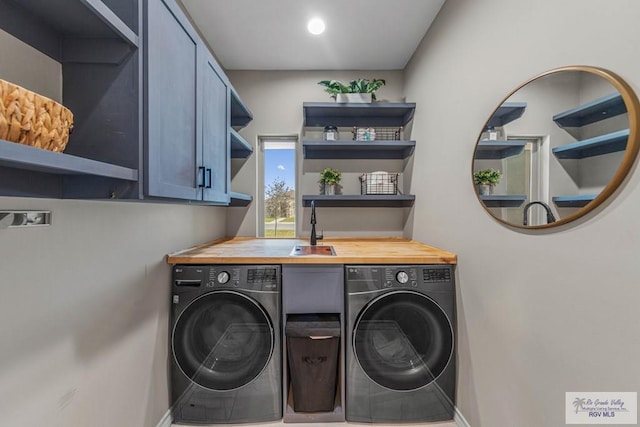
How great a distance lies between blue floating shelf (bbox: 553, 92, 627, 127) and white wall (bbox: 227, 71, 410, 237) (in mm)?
1789

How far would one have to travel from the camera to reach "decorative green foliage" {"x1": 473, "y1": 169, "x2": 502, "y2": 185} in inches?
53.2

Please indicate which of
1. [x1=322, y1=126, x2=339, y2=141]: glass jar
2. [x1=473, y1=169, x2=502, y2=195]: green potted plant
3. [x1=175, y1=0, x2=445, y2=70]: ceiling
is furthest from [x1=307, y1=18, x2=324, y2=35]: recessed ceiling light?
[x1=473, y1=169, x2=502, y2=195]: green potted plant

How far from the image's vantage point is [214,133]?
167cm

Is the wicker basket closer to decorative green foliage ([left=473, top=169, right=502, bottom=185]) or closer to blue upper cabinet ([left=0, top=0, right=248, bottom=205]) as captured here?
blue upper cabinet ([left=0, top=0, right=248, bottom=205])

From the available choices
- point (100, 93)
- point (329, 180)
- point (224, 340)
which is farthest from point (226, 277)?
point (329, 180)

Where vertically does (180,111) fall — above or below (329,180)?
above

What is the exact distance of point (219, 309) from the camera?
1.69m

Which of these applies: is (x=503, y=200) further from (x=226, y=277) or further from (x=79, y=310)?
(x=79, y=310)

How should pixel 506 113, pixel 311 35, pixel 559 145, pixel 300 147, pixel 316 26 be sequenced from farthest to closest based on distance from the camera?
pixel 300 147
pixel 311 35
pixel 316 26
pixel 506 113
pixel 559 145

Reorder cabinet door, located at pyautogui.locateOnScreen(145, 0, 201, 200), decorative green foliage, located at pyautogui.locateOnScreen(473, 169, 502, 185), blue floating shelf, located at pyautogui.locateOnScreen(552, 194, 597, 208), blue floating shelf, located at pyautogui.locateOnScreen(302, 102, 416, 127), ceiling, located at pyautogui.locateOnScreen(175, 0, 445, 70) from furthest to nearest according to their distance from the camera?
1. blue floating shelf, located at pyautogui.locateOnScreen(302, 102, 416, 127)
2. ceiling, located at pyautogui.locateOnScreen(175, 0, 445, 70)
3. decorative green foliage, located at pyautogui.locateOnScreen(473, 169, 502, 185)
4. cabinet door, located at pyautogui.locateOnScreen(145, 0, 201, 200)
5. blue floating shelf, located at pyautogui.locateOnScreen(552, 194, 597, 208)

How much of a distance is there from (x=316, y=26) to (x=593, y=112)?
1.89 meters

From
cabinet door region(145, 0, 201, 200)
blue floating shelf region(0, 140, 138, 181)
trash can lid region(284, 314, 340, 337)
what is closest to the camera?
blue floating shelf region(0, 140, 138, 181)

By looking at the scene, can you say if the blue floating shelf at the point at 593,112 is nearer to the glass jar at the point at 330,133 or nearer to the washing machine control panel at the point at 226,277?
the washing machine control panel at the point at 226,277

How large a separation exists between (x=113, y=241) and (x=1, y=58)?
74 centimetres
